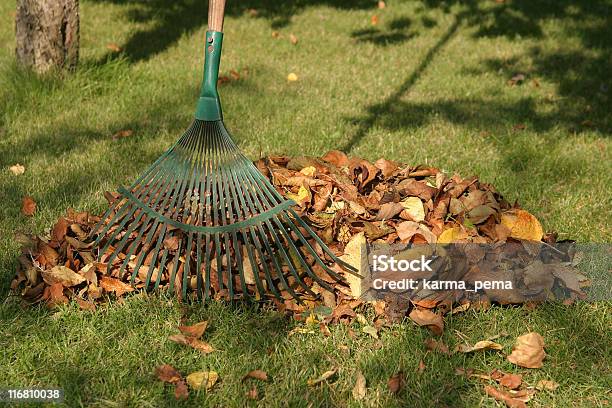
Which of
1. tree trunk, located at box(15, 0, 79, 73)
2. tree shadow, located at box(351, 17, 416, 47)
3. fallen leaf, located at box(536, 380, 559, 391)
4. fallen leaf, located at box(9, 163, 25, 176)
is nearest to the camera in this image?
fallen leaf, located at box(536, 380, 559, 391)

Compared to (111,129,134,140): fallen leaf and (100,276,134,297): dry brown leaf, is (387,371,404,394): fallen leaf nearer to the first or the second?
(100,276,134,297): dry brown leaf

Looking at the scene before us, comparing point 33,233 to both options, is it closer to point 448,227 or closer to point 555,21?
point 448,227

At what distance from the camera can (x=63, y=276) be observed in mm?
2588

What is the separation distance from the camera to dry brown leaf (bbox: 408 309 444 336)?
97.7 inches

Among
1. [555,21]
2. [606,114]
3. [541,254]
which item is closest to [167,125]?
[541,254]

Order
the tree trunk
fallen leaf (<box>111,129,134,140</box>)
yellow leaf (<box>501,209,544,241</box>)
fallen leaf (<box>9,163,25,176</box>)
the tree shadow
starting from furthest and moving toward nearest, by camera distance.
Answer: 1. the tree shadow
2. the tree trunk
3. fallen leaf (<box>111,129,134,140</box>)
4. fallen leaf (<box>9,163,25,176</box>)
5. yellow leaf (<box>501,209,544,241</box>)

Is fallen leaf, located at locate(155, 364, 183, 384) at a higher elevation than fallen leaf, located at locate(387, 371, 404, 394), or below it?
below

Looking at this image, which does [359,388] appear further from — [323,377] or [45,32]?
[45,32]

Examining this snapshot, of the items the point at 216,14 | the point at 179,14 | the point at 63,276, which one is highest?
the point at 216,14

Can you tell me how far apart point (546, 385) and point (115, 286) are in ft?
5.28

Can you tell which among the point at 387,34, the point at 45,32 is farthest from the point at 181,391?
the point at 387,34

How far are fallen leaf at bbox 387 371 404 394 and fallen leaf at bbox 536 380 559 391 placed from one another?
0.46 metres

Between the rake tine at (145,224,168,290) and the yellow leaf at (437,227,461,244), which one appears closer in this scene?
the rake tine at (145,224,168,290)

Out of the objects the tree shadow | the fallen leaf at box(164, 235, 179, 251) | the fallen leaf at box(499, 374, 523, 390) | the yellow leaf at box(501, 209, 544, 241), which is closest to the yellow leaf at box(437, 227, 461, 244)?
the yellow leaf at box(501, 209, 544, 241)
